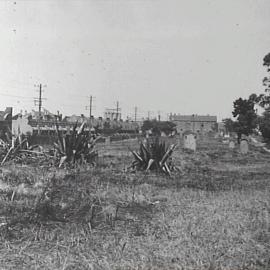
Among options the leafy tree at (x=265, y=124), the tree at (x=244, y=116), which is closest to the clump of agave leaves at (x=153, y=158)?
the leafy tree at (x=265, y=124)

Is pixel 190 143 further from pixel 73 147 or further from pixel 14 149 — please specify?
pixel 14 149

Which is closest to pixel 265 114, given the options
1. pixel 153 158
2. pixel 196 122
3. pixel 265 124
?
pixel 265 124

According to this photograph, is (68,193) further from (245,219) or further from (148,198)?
(245,219)

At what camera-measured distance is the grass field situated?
3916mm

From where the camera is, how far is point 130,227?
512cm

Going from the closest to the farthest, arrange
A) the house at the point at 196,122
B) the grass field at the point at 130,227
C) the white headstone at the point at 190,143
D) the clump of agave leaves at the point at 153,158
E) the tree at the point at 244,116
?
the grass field at the point at 130,227 < the clump of agave leaves at the point at 153,158 < the white headstone at the point at 190,143 < the tree at the point at 244,116 < the house at the point at 196,122

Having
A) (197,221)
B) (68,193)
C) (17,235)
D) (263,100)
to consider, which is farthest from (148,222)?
→ (263,100)

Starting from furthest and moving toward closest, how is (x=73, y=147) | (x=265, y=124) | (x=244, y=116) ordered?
(x=244, y=116) < (x=265, y=124) < (x=73, y=147)

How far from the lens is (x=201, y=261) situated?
388 centimetres

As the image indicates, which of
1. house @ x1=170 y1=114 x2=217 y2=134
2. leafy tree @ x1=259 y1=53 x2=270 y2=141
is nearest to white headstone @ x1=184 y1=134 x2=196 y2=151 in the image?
leafy tree @ x1=259 y1=53 x2=270 y2=141

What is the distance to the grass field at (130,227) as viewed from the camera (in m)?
3.92

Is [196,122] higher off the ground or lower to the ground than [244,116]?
higher

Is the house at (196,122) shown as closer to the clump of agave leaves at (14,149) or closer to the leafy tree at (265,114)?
the leafy tree at (265,114)

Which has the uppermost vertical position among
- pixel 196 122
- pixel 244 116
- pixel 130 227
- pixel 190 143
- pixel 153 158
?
pixel 196 122
